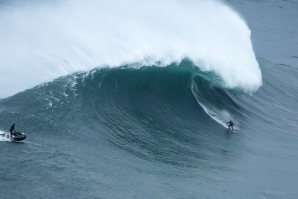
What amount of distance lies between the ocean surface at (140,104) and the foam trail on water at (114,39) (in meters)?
0.10

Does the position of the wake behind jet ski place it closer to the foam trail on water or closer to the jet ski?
the jet ski

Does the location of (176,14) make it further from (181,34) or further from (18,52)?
(18,52)

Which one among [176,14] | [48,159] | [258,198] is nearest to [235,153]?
[258,198]

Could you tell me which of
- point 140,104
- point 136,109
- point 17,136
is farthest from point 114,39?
point 17,136

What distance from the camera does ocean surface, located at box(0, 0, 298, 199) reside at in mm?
21000

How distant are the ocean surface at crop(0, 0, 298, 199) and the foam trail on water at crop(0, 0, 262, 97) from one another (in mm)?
102

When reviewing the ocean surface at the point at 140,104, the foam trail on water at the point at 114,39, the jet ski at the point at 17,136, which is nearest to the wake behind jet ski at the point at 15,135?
the jet ski at the point at 17,136

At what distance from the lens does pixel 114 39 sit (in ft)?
114

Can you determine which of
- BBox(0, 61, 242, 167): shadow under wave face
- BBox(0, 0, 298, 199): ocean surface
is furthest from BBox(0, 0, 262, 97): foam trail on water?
BBox(0, 61, 242, 167): shadow under wave face

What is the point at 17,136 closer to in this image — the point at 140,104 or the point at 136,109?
the point at 136,109

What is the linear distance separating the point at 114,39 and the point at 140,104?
7346 millimetres

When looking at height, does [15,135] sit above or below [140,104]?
below

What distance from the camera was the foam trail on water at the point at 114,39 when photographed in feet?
101

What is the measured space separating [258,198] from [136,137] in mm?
6825
